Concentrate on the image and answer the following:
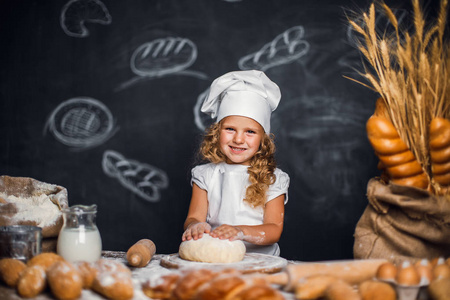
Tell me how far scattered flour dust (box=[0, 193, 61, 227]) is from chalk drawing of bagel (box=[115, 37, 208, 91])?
4.69ft

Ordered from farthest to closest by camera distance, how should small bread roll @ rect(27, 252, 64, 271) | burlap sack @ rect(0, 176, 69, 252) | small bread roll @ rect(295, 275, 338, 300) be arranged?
burlap sack @ rect(0, 176, 69, 252) → small bread roll @ rect(27, 252, 64, 271) → small bread roll @ rect(295, 275, 338, 300)

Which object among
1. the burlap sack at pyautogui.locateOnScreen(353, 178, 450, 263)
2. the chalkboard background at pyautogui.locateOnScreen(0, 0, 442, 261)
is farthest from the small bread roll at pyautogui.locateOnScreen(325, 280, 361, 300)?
the chalkboard background at pyautogui.locateOnScreen(0, 0, 442, 261)

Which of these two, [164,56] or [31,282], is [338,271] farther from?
[164,56]

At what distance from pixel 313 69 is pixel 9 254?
2.05m

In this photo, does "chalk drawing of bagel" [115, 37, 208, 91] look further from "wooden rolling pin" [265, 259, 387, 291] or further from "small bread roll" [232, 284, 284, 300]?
"small bread roll" [232, 284, 284, 300]

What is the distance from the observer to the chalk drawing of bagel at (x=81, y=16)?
9.21 feet

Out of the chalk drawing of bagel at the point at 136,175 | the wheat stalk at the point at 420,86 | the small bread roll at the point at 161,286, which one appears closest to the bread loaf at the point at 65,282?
the small bread roll at the point at 161,286

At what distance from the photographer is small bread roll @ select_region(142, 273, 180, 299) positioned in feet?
3.28

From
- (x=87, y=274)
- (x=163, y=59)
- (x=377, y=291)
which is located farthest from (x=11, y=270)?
(x=163, y=59)

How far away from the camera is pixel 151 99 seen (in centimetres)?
279

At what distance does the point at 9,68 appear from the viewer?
2.82 metres

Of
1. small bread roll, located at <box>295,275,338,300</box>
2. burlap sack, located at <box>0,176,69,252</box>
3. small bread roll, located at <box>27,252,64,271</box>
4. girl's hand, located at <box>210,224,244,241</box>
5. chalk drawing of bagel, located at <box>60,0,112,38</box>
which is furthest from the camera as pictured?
chalk drawing of bagel, located at <box>60,0,112,38</box>

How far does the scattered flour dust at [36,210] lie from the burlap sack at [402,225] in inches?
39.0

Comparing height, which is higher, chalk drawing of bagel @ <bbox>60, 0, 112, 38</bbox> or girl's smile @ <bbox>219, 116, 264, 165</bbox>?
chalk drawing of bagel @ <bbox>60, 0, 112, 38</bbox>
